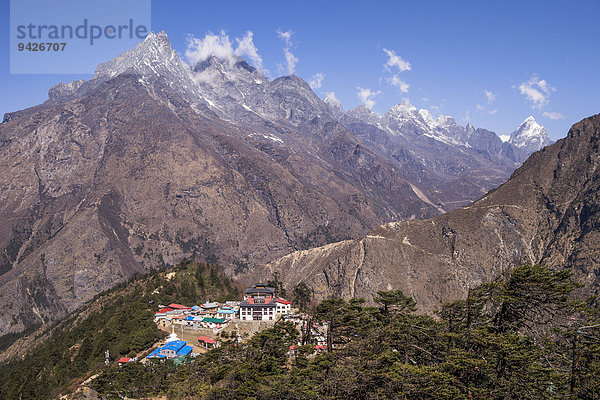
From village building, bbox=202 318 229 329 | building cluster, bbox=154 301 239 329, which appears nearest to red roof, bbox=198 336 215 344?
village building, bbox=202 318 229 329

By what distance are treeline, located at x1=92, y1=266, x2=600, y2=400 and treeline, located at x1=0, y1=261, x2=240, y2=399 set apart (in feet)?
145

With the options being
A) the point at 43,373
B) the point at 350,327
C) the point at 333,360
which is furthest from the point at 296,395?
the point at 43,373

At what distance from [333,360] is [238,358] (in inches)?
550

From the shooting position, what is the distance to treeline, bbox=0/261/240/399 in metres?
80.0

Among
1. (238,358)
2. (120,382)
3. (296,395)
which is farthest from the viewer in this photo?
(120,382)

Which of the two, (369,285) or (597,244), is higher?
(597,244)

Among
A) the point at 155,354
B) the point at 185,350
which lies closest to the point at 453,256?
the point at 185,350

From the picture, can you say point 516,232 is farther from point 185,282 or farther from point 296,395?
point 296,395

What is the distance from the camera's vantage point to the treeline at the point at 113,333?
80000 millimetres

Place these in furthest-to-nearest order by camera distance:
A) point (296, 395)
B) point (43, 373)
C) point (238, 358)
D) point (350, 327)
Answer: point (43, 373) → point (238, 358) → point (350, 327) → point (296, 395)

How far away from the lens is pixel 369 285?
18350 centimetres

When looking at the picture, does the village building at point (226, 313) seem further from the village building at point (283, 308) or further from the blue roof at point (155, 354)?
the blue roof at point (155, 354)

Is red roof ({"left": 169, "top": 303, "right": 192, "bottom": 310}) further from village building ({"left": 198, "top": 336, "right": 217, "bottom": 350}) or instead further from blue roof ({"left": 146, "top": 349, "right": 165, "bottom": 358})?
blue roof ({"left": 146, "top": 349, "right": 165, "bottom": 358})

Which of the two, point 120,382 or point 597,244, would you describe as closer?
point 120,382
